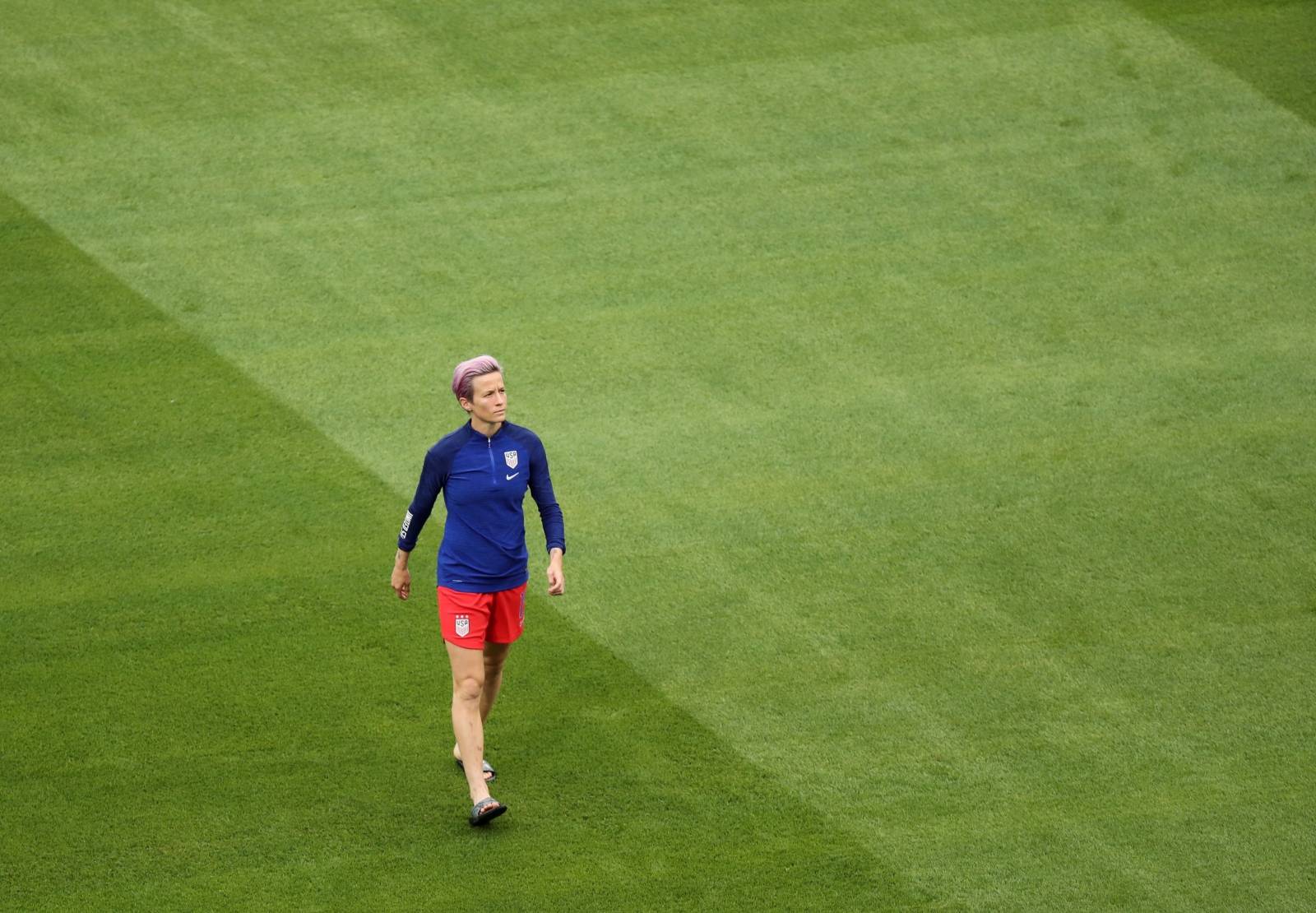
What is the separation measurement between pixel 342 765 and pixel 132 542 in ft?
7.50

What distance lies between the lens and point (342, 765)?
7836 mm

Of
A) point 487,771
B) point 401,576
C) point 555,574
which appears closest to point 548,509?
point 555,574

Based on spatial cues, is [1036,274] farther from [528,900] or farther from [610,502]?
[528,900]

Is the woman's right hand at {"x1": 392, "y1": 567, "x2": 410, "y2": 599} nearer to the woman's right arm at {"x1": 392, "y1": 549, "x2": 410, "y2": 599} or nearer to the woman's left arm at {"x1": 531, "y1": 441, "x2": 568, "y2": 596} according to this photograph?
the woman's right arm at {"x1": 392, "y1": 549, "x2": 410, "y2": 599}

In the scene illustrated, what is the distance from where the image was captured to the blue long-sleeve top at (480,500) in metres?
7.29

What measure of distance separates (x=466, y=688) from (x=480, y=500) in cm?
84

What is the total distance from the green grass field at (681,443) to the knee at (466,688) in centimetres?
64

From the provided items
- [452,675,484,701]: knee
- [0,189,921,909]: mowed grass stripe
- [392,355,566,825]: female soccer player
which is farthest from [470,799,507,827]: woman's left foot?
[452,675,484,701]: knee

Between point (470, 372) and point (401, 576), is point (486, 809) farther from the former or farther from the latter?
point (470, 372)

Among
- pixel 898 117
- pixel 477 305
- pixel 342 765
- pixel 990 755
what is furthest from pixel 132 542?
pixel 898 117

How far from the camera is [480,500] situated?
23.9 ft

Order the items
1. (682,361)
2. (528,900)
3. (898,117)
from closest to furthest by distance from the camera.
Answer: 1. (528,900)
2. (682,361)
3. (898,117)

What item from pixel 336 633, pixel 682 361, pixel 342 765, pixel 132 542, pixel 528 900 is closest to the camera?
pixel 528 900

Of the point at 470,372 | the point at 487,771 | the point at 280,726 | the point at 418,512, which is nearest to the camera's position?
the point at 470,372
